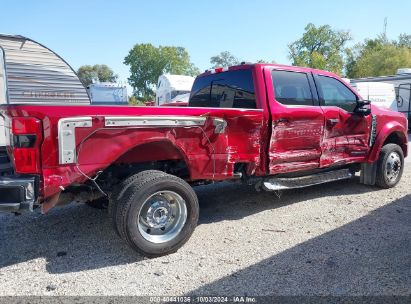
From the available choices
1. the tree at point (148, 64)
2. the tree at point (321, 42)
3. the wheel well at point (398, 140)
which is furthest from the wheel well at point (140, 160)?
the tree at point (148, 64)

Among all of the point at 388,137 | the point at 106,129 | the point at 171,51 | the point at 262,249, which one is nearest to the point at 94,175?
the point at 106,129

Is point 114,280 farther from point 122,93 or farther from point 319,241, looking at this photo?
point 122,93

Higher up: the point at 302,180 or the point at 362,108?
the point at 362,108

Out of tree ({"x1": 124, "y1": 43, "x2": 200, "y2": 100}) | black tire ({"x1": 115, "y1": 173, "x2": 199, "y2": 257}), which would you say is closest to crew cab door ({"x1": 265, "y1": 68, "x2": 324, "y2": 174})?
black tire ({"x1": 115, "y1": 173, "x2": 199, "y2": 257})

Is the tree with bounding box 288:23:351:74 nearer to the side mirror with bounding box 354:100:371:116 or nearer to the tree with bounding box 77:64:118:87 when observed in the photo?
the tree with bounding box 77:64:118:87

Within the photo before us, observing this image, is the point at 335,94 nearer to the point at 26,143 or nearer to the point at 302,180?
the point at 302,180

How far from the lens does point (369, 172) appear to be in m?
6.35

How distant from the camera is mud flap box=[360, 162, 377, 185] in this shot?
6.32 m

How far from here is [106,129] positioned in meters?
3.53

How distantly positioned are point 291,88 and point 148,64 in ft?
228

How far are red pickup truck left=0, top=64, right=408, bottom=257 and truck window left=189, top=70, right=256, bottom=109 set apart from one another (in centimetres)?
2

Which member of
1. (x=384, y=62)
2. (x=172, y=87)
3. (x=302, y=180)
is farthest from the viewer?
(x=384, y=62)

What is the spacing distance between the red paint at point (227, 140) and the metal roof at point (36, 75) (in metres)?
3.06

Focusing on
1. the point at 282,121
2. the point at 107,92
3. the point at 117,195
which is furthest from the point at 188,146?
the point at 107,92
